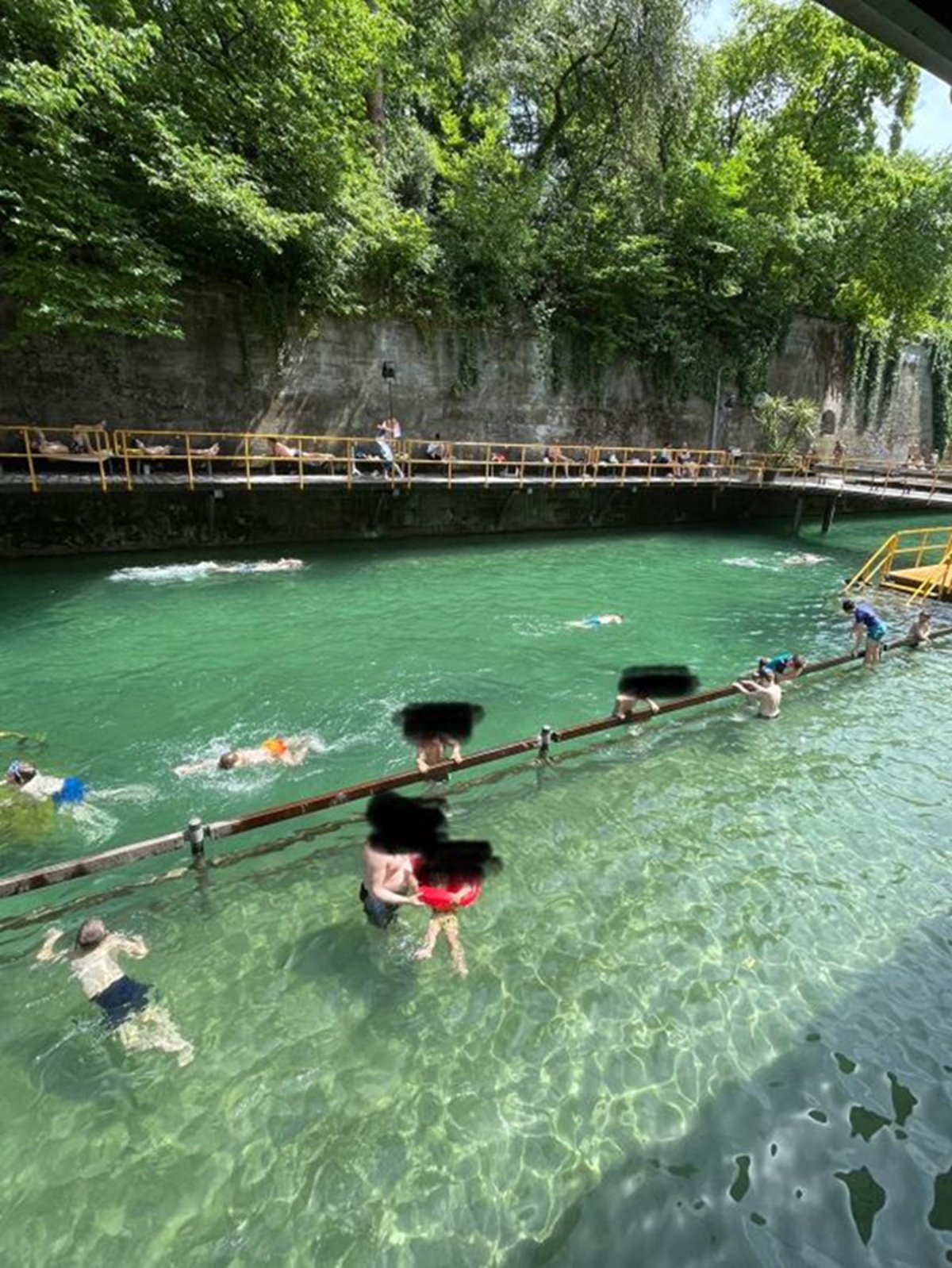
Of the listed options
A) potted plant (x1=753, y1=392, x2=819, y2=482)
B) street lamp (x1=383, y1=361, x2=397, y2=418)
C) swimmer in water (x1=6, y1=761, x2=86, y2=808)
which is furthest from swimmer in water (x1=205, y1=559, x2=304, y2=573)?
potted plant (x1=753, y1=392, x2=819, y2=482)

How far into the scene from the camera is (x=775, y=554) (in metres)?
23.0

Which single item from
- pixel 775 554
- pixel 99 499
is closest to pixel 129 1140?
pixel 99 499

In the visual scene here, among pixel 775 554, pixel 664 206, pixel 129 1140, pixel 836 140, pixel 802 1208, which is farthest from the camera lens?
pixel 836 140

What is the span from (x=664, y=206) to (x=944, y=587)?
21249 millimetres

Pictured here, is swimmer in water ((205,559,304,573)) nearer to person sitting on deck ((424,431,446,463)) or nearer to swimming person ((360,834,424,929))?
person sitting on deck ((424,431,446,463))

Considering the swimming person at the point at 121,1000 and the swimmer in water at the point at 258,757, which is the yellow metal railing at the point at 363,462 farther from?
the swimming person at the point at 121,1000

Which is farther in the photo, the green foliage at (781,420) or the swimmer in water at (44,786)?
the green foliage at (781,420)

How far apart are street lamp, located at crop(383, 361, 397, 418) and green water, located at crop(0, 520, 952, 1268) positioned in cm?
1568

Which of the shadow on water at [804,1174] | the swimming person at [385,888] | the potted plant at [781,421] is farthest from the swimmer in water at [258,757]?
the potted plant at [781,421]

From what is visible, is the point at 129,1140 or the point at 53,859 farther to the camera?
the point at 53,859

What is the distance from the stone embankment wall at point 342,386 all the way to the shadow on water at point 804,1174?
20926mm

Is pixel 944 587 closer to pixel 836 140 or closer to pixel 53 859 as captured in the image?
pixel 53 859

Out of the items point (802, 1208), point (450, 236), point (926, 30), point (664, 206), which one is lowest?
point (802, 1208)

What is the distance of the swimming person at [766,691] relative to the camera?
975 centimetres
